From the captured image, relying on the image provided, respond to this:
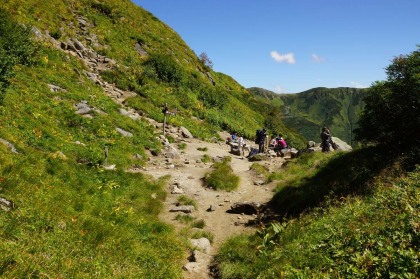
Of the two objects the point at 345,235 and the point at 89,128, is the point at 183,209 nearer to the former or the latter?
the point at 345,235

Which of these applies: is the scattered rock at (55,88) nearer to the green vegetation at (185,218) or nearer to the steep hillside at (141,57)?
the steep hillside at (141,57)

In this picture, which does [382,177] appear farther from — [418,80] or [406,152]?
[418,80]

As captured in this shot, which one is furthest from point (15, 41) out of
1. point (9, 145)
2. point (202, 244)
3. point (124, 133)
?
point (202, 244)

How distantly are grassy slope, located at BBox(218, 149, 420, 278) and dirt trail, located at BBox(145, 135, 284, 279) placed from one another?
4.79 feet

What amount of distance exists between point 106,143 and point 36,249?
13.4 meters

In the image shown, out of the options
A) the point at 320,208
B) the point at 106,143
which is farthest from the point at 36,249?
the point at 106,143

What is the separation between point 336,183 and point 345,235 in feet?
18.4

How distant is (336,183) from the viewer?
12.9m

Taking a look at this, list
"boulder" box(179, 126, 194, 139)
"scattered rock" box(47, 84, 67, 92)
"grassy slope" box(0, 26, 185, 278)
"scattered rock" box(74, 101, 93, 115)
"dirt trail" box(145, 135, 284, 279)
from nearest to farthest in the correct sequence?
"grassy slope" box(0, 26, 185, 278) < "dirt trail" box(145, 135, 284, 279) < "scattered rock" box(74, 101, 93, 115) < "scattered rock" box(47, 84, 67, 92) < "boulder" box(179, 126, 194, 139)

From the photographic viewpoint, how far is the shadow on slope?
1200 centimetres

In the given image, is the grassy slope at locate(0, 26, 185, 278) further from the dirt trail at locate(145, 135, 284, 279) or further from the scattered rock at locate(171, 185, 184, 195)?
the dirt trail at locate(145, 135, 284, 279)

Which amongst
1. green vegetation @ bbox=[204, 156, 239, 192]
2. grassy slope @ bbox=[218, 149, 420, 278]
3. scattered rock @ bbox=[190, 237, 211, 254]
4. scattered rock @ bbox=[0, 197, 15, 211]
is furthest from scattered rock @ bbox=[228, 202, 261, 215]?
scattered rock @ bbox=[0, 197, 15, 211]

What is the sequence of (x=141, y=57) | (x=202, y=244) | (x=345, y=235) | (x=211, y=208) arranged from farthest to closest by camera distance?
1. (x=141, y=57)
2. (x=211, y=208)
3. (x=202, y=244)
4. (x=345, y=235)

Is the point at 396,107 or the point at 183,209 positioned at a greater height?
the point at 396,107
